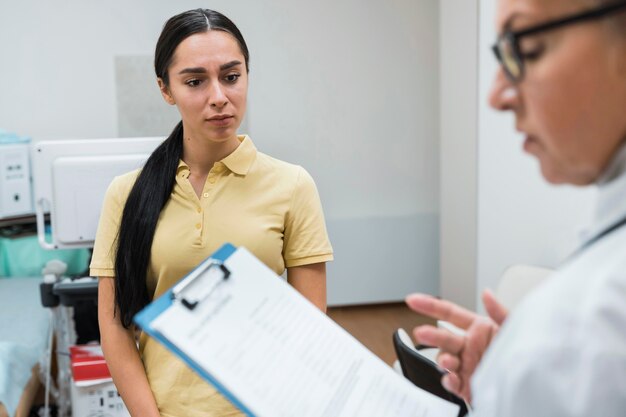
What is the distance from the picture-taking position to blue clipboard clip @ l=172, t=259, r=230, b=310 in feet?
2.93

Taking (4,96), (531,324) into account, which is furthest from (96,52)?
(531,324)

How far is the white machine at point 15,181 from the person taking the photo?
13.3 ft

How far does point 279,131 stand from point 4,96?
182cm

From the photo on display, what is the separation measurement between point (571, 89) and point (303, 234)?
947mm

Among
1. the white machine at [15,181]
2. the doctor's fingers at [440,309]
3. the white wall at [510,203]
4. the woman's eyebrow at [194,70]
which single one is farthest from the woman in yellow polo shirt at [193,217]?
the white machine at [15,181]

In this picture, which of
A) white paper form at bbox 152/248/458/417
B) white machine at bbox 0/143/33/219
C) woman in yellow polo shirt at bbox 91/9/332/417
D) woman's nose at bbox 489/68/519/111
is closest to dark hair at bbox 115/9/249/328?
woman in yellow polo shirt at bbox 91/9/332/417

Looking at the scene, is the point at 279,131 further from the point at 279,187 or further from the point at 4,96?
the point at 279,187

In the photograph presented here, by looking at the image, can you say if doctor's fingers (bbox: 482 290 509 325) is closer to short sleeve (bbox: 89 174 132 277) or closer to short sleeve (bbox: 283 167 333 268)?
short sleeve (bbox: 283 167 333 268)

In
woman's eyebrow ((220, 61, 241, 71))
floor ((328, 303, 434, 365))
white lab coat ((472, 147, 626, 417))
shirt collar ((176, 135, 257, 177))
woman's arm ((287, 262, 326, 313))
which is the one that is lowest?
floor ((328, 303, 434, 365))

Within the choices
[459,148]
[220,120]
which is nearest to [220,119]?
[220,120]

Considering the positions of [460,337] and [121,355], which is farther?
[121,355]

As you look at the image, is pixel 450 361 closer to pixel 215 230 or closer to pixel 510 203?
pixel 215 230

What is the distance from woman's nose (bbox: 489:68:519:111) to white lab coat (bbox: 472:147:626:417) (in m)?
0.11

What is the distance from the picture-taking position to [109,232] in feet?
4.74
